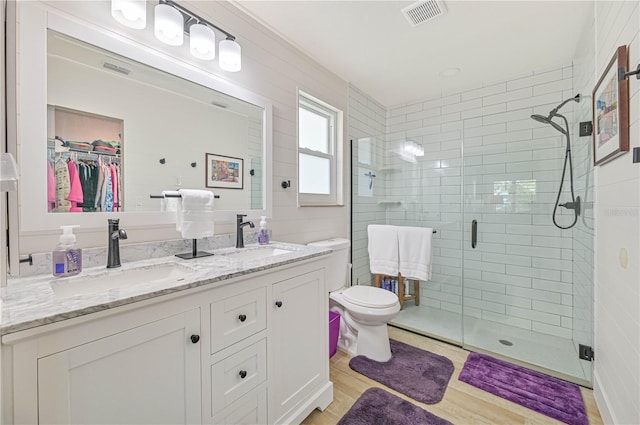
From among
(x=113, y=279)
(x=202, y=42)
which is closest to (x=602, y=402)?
(x=113, y=279)

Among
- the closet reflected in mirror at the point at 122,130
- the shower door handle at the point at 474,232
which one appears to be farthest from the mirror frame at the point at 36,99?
the shower door handle at the point at 474,232

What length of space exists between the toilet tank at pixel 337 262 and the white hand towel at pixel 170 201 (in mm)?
1091

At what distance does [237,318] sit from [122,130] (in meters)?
1.01

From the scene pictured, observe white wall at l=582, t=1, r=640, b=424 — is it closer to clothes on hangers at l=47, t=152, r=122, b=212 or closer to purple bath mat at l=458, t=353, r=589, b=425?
purple bath mat at l=458, t=353, r=589, b=425

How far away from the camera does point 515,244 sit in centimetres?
251

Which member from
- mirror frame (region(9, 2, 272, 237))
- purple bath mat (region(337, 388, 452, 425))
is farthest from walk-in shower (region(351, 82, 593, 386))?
mirror frame (region(9, 2, 272, 237))

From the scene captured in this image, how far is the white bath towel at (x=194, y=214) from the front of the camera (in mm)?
1335

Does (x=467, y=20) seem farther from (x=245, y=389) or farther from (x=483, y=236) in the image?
(x=245, y=389)

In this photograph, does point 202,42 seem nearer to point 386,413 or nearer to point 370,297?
point 370,297

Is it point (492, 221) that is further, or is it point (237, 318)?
point (492, 221)

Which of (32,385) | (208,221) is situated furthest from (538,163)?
(32,385)

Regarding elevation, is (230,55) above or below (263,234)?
above

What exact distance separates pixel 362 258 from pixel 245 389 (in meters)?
1.96

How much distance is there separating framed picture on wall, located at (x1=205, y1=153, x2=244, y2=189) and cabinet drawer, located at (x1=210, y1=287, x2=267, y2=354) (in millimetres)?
789
